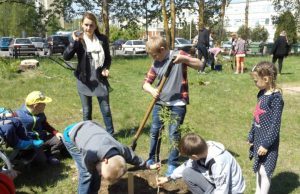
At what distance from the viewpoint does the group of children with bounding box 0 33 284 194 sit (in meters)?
3.09

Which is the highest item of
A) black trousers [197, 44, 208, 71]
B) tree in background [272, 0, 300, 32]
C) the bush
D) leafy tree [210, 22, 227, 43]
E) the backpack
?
tree in background [272, 0, 300, 32]

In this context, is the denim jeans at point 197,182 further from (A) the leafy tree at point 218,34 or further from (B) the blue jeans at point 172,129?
(A) the leafy tree at point 218,34

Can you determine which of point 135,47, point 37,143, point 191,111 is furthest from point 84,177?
point 135,47

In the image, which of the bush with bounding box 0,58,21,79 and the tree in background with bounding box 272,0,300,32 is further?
the tree in background with bounding box 272,0,300,32

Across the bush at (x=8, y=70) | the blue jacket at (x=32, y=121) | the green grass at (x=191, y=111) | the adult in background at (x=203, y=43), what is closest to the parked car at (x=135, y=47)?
the adult in background at (x=203, y=43)

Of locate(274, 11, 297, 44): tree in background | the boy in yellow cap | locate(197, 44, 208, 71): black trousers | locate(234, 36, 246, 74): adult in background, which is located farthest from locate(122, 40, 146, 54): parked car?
the boy in yellow cap

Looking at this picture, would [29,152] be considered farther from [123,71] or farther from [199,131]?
[123,71]

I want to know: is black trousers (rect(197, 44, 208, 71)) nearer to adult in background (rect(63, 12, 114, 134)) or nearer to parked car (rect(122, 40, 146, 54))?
adult in background (rect(63, 12, 114, 134))

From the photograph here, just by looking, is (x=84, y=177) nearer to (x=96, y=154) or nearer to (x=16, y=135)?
(x=96, y=154)

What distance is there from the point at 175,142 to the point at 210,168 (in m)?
0.78

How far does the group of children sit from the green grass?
1.42ft

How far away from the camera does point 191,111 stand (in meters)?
7.81

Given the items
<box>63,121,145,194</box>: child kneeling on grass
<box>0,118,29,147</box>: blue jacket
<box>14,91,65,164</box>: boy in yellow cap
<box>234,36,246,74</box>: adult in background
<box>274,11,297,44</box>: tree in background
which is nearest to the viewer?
<box>63,121,145,194</box>: child kneeling on grass

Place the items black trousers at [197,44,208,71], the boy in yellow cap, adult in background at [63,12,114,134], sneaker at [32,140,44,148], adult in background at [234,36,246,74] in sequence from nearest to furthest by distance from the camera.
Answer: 1. sneaker at [32,140,44,148]
2. the boy in yellow cap
3. adult in background at [63,12,114,134]
4. adult in background at [234,36,246,74]
5. black trousers at [197,44,208,71]
